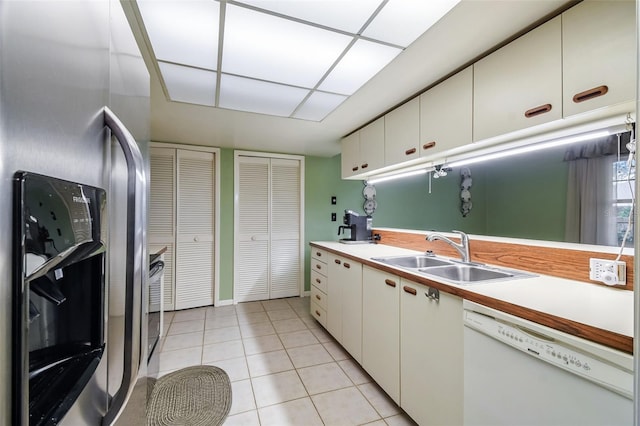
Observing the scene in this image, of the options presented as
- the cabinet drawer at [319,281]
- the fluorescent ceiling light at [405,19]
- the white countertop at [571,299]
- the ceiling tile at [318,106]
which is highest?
the fluorescent ceiling light at [405,19]

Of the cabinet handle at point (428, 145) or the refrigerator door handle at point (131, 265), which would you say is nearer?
Result: the refrigerator door handle at point (131, 265)

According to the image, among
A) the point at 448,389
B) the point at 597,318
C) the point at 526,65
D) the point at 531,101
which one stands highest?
the point at 526,65

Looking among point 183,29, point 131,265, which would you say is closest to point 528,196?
point 183,29

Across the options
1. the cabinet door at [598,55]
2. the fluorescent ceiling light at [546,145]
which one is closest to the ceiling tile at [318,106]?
the fluorescent ceiling light at [546,145]

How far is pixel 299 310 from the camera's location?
3514 mm

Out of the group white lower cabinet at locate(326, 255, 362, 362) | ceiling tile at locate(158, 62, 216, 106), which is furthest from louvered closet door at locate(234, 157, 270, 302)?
ceiling tile at locate(158, 62, 216, 106)

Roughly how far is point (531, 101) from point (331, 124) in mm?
1732

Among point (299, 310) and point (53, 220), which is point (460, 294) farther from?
point (299, 310)

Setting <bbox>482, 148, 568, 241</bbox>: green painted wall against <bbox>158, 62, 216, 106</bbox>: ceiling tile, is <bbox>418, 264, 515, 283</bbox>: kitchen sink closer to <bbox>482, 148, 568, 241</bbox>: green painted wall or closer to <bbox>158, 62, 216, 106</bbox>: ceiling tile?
<bbox>158, 62, 216, 106</bbox>: ceiling tile

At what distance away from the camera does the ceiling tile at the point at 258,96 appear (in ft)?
6.30

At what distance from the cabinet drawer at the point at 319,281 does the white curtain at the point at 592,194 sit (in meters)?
3.55

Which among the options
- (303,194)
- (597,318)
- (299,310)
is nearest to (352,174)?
(303,194)

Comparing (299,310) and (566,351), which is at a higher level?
(566,351)

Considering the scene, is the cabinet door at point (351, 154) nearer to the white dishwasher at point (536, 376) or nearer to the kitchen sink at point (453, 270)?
the kitchen sink at point (453, 270)
